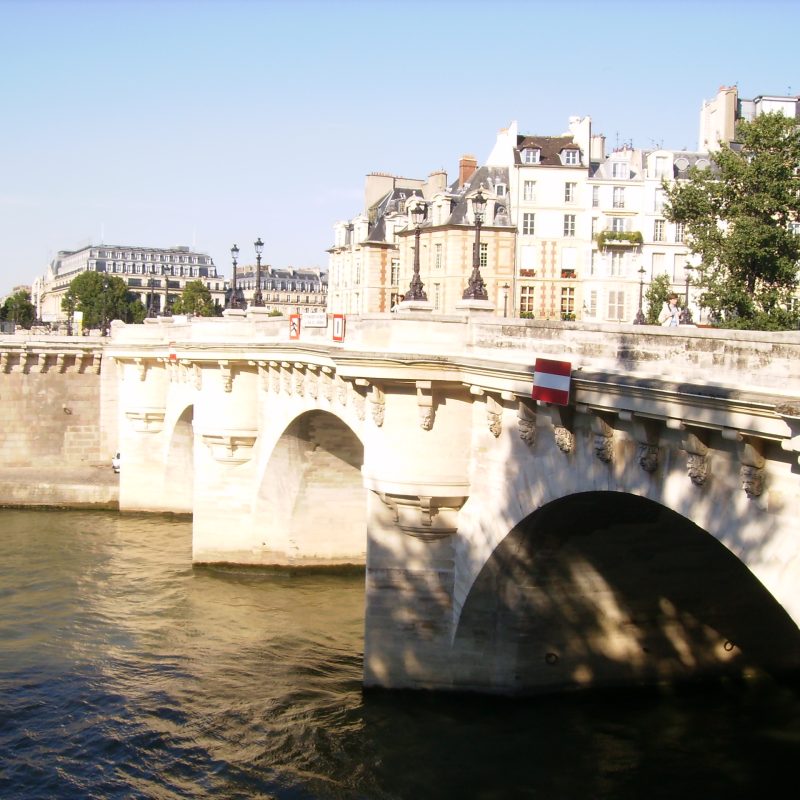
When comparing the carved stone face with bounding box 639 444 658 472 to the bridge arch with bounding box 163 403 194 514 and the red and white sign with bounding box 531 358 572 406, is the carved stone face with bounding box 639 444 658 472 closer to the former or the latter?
the red and white sign with bounding box 531 358 572 406

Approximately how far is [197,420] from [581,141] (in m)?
32.9

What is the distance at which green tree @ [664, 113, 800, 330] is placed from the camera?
2914 centimetres

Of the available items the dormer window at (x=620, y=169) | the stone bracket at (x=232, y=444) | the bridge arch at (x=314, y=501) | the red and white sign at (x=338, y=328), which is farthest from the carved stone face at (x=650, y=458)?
the dormer window at (x=620, y=169)

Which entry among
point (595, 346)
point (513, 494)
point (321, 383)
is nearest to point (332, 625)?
point (321, 383)

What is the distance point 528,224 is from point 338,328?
33683mm

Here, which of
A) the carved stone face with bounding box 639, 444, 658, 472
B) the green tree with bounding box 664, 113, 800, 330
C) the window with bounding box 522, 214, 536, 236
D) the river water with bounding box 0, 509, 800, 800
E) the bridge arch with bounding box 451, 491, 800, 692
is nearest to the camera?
the carved stone face with bounding box 639, 444, 658, 472

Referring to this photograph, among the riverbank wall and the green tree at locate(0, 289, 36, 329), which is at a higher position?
the green tree at locate(0, 289, 36, 329)

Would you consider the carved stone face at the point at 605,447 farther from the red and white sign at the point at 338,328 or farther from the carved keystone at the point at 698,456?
the red and white sign at the point at 338,328

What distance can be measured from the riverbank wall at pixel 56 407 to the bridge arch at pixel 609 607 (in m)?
30.1

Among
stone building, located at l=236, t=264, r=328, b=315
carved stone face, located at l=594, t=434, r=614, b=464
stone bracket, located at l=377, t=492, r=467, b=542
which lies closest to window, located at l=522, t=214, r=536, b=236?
stone bracket, located at l=377, t=492, r=467, b=542

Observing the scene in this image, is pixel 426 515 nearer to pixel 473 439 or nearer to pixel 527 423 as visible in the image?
pixel 473 439

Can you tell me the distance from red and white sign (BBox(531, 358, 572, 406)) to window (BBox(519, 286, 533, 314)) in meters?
37.9

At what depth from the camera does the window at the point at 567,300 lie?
5309 cm

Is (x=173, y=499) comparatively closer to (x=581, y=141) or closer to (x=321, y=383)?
(x=321, y=383)
